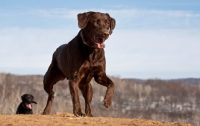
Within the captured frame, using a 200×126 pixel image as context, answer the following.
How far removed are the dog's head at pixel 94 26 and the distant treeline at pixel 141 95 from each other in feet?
266

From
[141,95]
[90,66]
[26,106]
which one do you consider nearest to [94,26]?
[90,66]

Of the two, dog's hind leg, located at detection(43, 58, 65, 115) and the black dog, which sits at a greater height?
dog's hind leg, located at detection(43, 58, 65, 115)

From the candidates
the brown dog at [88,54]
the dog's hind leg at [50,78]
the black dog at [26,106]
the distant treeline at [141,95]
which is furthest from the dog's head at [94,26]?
the distant treeline at [141,95]

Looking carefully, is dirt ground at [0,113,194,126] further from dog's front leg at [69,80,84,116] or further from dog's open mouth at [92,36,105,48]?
dog's open mouth at [92,36,105,48]

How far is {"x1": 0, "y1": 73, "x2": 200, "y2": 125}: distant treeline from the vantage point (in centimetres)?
10325

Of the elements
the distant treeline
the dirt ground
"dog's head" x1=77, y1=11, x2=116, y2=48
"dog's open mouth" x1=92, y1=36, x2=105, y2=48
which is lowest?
the dirt ground

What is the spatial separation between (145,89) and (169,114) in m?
19.8

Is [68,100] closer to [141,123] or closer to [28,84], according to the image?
[28,84]

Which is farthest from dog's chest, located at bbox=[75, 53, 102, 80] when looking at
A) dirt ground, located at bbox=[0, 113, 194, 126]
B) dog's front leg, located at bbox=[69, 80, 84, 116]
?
dirt ground, located at bbox=[0, 113, 194, 126]

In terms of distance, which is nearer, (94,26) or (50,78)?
(94,26)

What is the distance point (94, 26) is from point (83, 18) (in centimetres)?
35

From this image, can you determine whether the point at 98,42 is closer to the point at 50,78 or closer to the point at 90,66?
the point at 90,66

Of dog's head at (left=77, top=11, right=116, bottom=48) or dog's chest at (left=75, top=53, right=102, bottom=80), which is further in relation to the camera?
dog's chest at (left=75, top=53, right=102, bottom=80)

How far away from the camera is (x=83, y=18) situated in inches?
454
